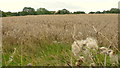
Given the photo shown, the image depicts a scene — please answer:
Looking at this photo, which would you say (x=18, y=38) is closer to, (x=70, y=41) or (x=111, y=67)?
(x=70, y=41)

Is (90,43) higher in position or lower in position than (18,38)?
higher

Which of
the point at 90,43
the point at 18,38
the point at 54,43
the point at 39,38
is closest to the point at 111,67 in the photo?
the point at 90,43

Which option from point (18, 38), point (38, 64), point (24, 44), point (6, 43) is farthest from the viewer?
point (18, 38)

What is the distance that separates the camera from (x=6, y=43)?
5.96 m

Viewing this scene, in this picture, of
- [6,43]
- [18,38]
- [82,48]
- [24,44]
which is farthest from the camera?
[18,38]

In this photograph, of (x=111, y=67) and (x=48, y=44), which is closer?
(x=111, y=67)

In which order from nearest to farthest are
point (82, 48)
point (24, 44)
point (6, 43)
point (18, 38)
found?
point (82, 48) → point (24, 44) → point (6, 43) → point (18, 38)

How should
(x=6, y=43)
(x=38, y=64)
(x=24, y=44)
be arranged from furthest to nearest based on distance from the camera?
(x=6, y=43) < (x=24, y=44) < (x=38, y=64)

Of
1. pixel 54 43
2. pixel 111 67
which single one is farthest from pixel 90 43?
pixel 54 43

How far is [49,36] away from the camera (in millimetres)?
6555

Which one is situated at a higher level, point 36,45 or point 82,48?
point 82,48

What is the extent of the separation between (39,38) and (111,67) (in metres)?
3.61

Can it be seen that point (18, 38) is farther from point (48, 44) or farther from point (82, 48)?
point (82, 48)

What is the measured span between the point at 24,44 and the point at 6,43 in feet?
1.90
